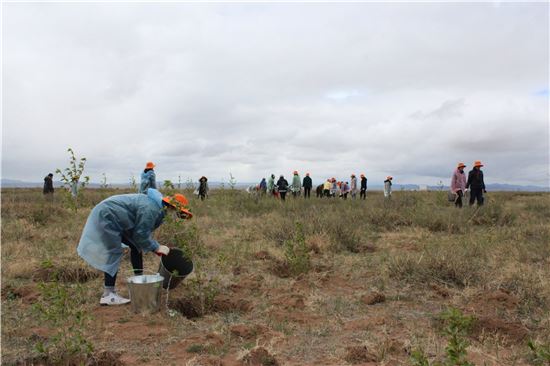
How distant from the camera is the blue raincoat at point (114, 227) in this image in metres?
4.03

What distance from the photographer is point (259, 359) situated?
2.94 m

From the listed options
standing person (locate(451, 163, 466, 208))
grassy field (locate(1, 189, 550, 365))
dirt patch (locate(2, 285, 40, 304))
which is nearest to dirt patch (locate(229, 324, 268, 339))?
grassy field (locate(1, 189, 550, 365))

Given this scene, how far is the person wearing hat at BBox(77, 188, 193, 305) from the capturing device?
13.2 ft

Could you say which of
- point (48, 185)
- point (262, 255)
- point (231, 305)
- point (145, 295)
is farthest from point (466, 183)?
point (48, 185)

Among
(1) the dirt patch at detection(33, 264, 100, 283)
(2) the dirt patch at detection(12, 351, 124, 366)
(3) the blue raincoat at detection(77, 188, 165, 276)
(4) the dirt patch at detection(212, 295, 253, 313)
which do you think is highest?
(3) the blue raincoat at detection(77, 188, 165, 276)

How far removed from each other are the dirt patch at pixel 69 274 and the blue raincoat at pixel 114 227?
115 centimetres

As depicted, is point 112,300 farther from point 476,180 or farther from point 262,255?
point 476,180

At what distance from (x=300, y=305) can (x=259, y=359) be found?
128cm

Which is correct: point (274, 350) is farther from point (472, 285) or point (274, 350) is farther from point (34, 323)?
point (472, 285)

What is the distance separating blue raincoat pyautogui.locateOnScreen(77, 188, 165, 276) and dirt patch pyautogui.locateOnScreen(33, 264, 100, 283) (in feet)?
3.77

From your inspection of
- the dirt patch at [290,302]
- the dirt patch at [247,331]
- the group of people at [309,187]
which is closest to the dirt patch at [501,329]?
the dirt patch at [290,302]

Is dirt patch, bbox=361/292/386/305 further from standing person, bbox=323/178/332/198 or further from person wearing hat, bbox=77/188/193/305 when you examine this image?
standing person, bbox=323/178/332/198

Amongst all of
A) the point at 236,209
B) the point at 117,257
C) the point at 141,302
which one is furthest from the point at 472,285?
the point at 236,209

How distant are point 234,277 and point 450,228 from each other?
4842mm
